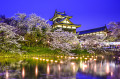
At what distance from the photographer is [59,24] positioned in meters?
41.3

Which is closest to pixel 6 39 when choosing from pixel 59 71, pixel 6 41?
pixel 6 41

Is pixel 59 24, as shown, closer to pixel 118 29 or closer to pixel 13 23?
pixel 13 23

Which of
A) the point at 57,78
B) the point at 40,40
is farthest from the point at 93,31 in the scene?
the point at 57,78

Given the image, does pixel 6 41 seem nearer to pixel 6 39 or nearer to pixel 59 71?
pixel 6 39

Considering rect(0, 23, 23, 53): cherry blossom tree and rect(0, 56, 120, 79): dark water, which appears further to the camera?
rect(0, 23, 23, 53): cherry blossom tree

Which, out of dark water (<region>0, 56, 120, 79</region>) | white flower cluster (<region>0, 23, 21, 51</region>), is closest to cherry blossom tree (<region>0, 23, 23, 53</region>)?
white flower cluster (<region>0, 23, 21, 51</region>)

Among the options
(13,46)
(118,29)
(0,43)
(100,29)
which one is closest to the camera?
(0,43)

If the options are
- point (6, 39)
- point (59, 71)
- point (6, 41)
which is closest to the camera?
point (59, 71)

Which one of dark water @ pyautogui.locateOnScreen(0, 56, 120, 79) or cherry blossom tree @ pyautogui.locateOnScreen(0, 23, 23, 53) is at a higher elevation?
cherry blossom tree @ pyautogui.locateOnScreen(0, 23, 23, 53)

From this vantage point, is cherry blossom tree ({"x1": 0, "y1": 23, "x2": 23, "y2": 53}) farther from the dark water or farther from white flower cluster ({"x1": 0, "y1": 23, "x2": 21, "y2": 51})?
the dark water

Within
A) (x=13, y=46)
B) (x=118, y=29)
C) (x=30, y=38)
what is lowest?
(x=13, y=46)

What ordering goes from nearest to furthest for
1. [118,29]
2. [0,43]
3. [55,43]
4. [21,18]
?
[0,43] → [55,43] → [118,29] → [21,18]

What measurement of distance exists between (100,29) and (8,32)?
121 ft

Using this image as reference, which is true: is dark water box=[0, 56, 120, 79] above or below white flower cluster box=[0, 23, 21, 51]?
below
